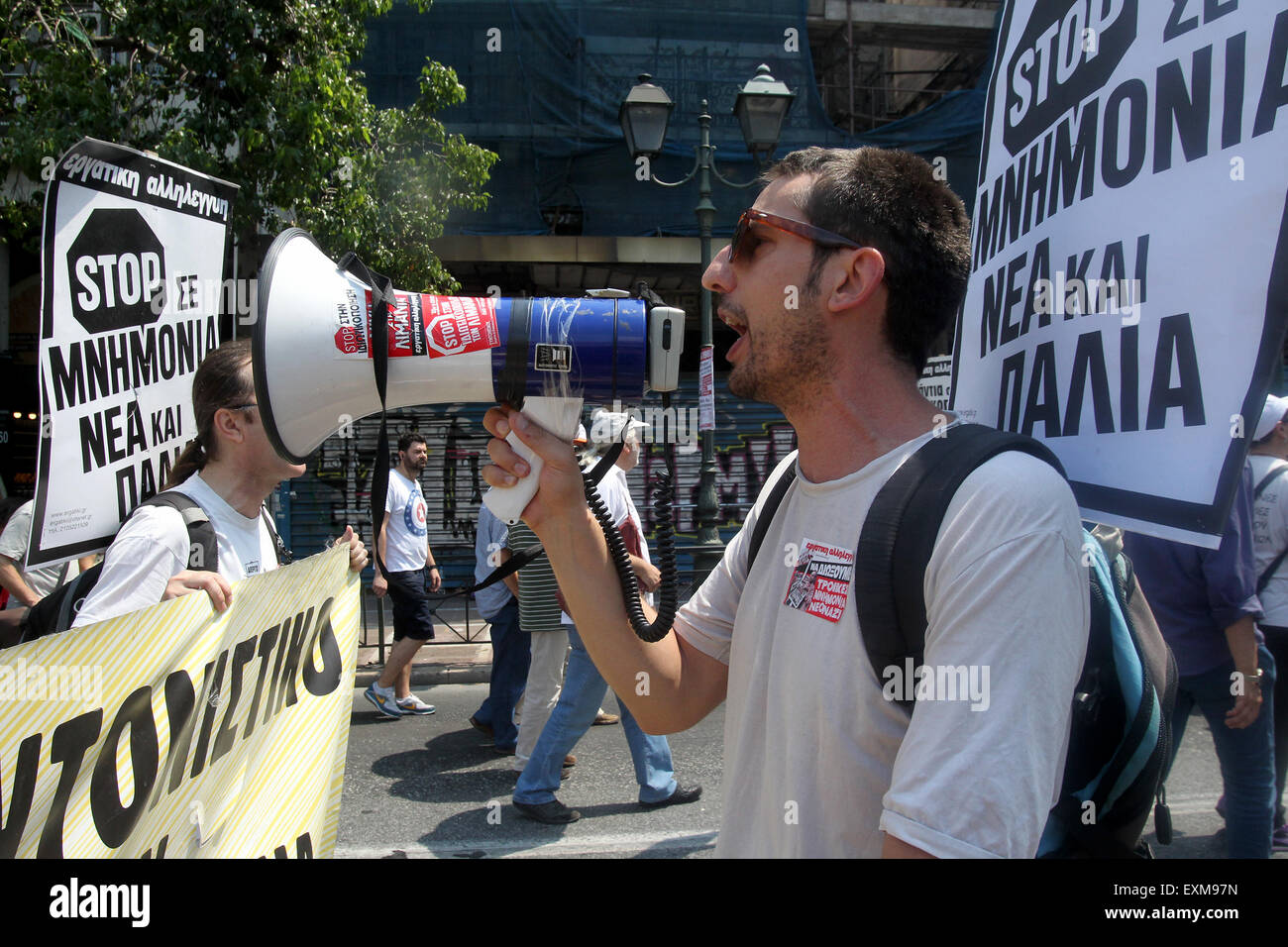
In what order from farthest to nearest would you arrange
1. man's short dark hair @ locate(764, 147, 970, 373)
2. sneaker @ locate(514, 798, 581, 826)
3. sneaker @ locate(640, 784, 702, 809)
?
sneaker @ locate(640, 784, 702, 809) < sneaker @ locate(514, 798, 581, 826) < man's short dark hair @ locate(764, 147, 970, 373)

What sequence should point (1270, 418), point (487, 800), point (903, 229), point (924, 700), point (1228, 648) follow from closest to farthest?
1. point (924, 700)
2. point (903, 229)
3. point (1228, 648)
4. point (1270, 418)
5. point (487, 800)

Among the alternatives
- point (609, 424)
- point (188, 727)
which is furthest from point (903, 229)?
point (188, 727)

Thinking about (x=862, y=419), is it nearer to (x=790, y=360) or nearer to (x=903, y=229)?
(x=790, y=360)

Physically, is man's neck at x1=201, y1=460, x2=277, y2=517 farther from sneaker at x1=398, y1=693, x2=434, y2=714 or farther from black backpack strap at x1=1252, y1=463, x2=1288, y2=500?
sneaker at x1=398, y1=693, x2=434, y2=714

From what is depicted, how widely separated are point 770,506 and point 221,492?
1414 mm

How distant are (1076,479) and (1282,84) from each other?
2.14 ft

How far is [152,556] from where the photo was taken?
78.7 inches

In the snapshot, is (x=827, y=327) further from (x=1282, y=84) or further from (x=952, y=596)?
(x=1282, y=84)

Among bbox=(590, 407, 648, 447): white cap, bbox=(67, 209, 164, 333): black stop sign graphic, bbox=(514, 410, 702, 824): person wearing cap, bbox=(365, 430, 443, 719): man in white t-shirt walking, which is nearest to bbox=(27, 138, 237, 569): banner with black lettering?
bbox=(67, 209, 164, 333): black stop sign graphic

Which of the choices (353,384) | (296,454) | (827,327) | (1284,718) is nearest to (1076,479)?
(827,327)

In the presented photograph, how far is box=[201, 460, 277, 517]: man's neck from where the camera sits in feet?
7.47

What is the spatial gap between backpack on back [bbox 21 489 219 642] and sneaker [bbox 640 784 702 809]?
10.3 feet

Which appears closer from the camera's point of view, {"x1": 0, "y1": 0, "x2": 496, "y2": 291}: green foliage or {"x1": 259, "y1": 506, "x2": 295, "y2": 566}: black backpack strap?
{"x1": 259, "y1": 506, "x2": 295, "y2": 566}: black backpack strap

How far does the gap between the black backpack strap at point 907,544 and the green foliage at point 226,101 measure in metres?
5.99
